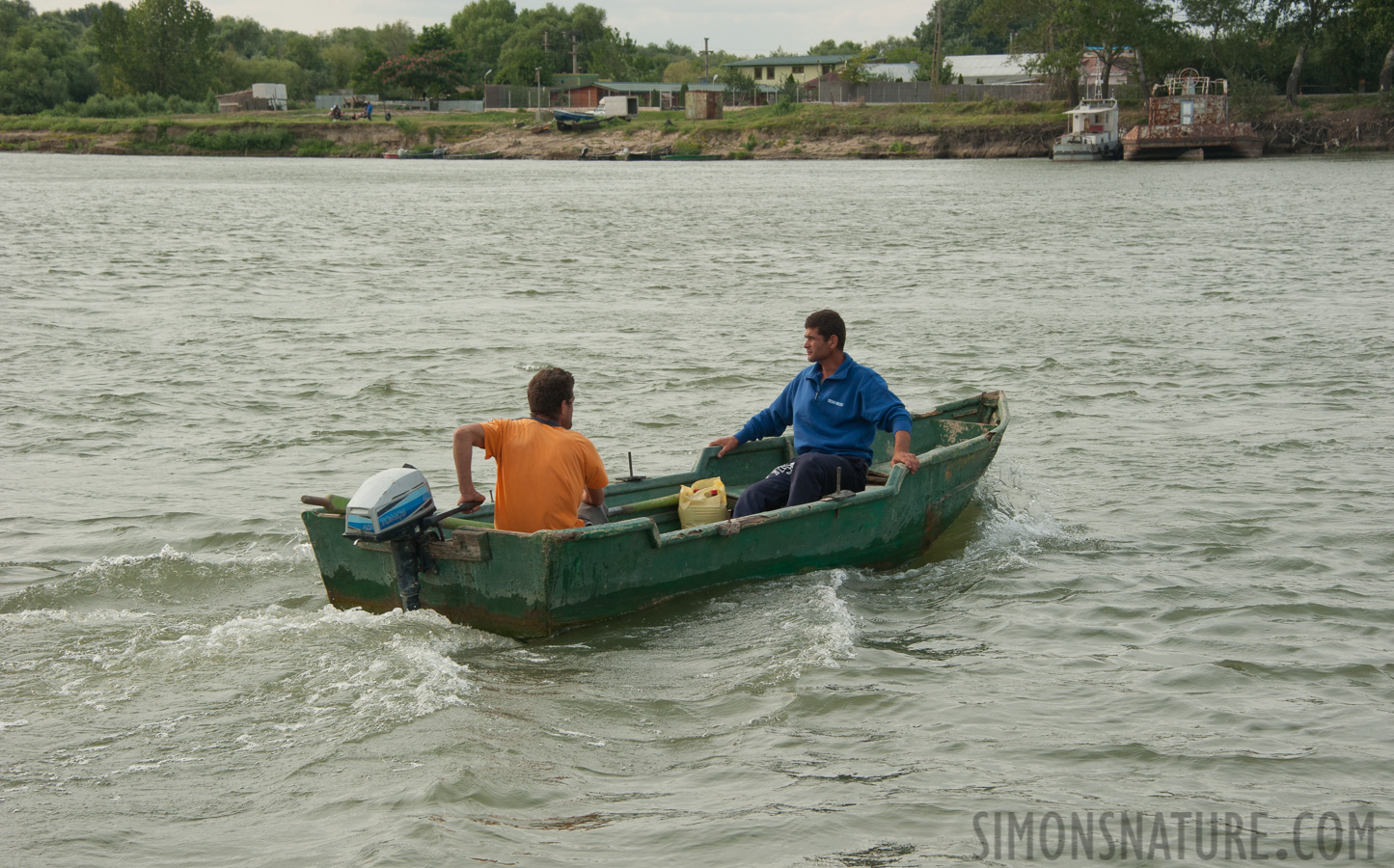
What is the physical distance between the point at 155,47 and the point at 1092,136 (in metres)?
82.4

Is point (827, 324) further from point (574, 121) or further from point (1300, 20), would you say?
point (574, 121)

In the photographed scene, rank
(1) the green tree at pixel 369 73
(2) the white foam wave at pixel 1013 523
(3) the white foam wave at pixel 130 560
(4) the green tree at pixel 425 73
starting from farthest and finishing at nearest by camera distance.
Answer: (1) the green tree at pixel 369 73, (4) the green tree at pixel 425 73, (2) the white foam wave at pixel 1013 523, (3) the white foam wave at pixel 130 560

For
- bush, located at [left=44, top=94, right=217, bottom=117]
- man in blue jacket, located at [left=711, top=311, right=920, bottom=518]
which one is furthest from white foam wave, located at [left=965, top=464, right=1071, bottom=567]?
bush, located at [left=44, top=94, right=217, bottom=117]

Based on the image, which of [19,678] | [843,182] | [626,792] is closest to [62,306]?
[19,678]

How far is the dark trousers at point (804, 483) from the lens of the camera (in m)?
7.73

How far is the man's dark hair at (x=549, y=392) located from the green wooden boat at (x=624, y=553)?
692 mm

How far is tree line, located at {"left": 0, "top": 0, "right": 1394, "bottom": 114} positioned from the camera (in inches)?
2717

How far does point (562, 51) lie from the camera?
417ft

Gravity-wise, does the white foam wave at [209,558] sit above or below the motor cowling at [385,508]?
below

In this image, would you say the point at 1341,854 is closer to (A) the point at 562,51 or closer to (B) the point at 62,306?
(B) the point at 62,306

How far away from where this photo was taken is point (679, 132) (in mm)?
85125

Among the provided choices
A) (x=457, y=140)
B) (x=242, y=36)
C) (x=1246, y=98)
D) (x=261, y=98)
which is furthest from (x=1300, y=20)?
A: (x=242, y=36)

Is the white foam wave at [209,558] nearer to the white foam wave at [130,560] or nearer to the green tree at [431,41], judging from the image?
the white foam wave at [130,560]

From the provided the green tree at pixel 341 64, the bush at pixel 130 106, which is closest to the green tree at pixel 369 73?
the bush at pixel 130 106
